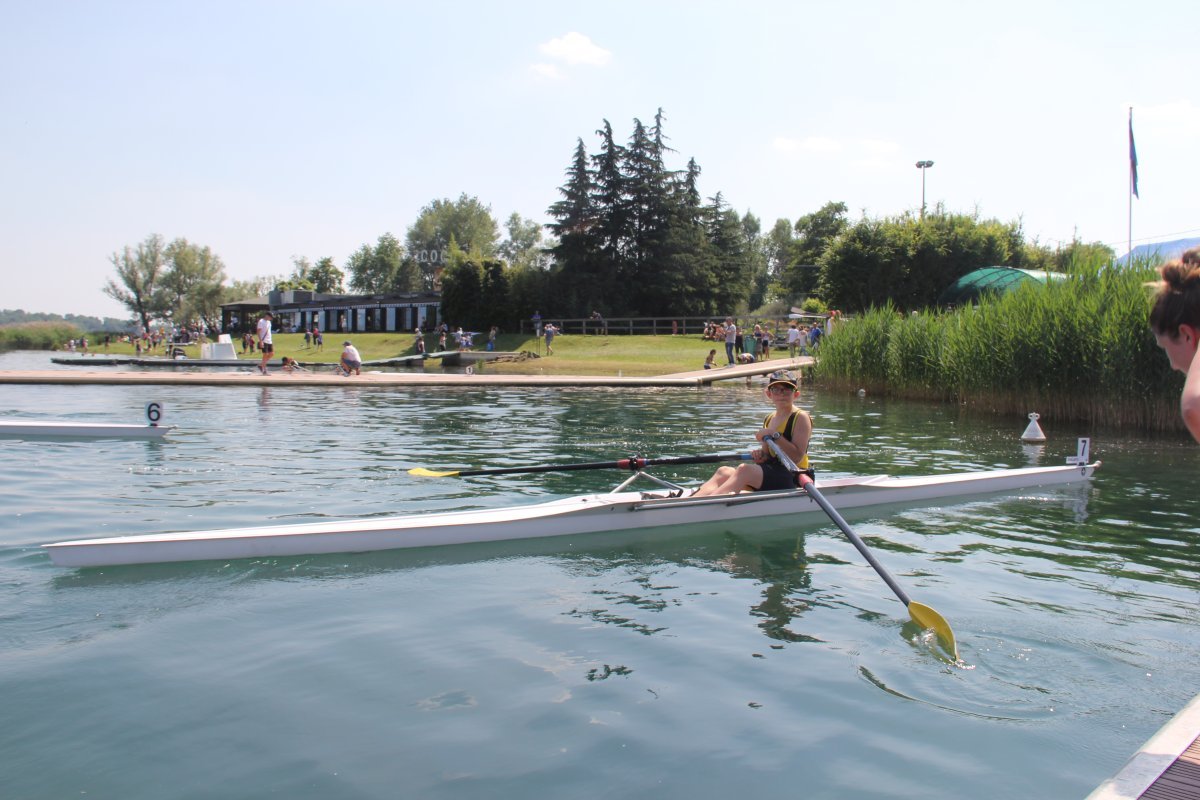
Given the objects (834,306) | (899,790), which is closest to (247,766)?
(899,790)

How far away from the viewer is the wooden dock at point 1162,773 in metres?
2.94

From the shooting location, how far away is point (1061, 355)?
54.1 ft

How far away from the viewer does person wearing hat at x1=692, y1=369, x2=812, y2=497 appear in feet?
27.0

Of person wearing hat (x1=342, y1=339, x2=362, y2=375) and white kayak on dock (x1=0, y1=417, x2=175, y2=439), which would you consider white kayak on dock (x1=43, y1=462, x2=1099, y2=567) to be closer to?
white kayak on dock (x1=0, y1=417, x2=175, y2=439)

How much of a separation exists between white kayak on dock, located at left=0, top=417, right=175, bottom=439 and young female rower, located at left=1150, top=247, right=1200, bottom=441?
14.5m

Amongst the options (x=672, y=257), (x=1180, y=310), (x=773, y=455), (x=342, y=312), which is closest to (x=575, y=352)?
(x=672, y=257)

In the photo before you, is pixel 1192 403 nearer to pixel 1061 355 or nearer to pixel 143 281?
pixel 1061 355

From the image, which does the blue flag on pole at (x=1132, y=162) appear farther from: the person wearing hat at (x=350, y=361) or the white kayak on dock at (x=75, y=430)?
the white kayak on dock at (x=75, y=430)

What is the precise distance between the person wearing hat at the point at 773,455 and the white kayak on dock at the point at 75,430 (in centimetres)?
1014

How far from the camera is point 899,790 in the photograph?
3.90 metres

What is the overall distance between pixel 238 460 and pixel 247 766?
910cm

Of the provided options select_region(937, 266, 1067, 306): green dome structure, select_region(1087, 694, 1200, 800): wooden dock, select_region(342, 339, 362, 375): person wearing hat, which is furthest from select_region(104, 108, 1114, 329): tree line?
select_region(1087, 694, 1200, 800): wooden dock

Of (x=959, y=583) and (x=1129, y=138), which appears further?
(x=1129, y=138)

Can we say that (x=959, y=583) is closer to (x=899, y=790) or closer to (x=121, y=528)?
(x=899, y=790)
